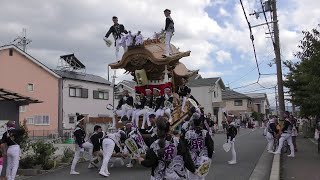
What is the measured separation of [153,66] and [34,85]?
26626 mm

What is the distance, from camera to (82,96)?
43938mm

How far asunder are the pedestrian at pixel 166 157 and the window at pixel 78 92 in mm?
37512

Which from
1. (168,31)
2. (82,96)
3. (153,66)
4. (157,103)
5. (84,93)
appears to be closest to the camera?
(157,103)

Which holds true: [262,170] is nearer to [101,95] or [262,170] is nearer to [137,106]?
[137,106]

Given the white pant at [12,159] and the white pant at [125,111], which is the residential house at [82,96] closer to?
the white pant at [125,111]

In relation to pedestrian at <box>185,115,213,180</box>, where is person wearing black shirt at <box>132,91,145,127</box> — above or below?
above

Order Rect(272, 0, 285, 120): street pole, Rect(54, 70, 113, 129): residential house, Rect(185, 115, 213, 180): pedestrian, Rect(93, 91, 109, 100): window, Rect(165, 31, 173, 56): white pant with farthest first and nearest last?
Rect(93, 91, 109, 100): window < Rect(54, 70, 113, 129): residential house < Rect(272, 0, 285, 120): street pole < Rect(165, 31, 173, 56): white pant < Rect(185, 115, 213, 180): pedestrian

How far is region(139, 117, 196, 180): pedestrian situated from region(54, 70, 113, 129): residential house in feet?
120

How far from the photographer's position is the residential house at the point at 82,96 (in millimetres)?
42250

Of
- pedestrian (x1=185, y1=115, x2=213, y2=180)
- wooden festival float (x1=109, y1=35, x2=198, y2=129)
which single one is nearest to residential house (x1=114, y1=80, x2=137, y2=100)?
wooden festival float (x1=109, y1=35, x2=198, y2=129)

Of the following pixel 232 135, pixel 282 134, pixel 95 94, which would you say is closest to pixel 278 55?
pixel 282 134

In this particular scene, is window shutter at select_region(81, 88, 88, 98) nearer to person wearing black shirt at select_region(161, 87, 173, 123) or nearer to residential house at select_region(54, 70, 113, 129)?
residential house at select_region(54, 70, 113, 129)

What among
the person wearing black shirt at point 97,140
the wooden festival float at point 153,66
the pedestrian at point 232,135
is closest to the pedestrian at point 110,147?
the person wearing black shirt at point 97,140

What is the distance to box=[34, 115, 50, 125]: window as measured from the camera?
1586 inches
